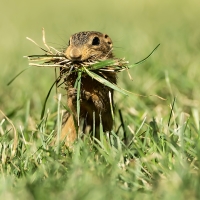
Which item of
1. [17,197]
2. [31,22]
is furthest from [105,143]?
[31,22]

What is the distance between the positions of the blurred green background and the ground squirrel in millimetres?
272

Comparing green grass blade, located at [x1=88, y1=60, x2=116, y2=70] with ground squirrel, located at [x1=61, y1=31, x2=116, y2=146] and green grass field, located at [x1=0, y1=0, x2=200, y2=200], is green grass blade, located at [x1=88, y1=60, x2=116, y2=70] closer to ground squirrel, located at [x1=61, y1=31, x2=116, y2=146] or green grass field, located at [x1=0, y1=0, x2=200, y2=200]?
ground squirrel, located at [x1=61, y1=31, x2=116, y2=146]

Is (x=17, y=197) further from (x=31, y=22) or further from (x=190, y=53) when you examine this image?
(x=31, y=22)

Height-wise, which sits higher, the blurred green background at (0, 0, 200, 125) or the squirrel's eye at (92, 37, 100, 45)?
the squirrel's eye at (92, 37, 100, 45)

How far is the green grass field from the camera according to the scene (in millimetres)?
2396

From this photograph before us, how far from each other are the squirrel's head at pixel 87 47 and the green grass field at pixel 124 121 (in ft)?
0.89

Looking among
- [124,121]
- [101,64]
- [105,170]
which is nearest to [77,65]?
[101,64]

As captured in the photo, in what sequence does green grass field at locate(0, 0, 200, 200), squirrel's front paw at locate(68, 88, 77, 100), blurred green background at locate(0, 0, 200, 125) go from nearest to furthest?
1. green grass field at locate(0, 0, 200, 200)
2. squirrel's front paw at locate(68, 88, 77, 100)
3. blurred green background at locate(0, 0, 200, 125)

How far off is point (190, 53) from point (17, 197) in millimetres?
4110

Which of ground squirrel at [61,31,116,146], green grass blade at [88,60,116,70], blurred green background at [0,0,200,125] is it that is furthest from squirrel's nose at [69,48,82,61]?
blurred green background at [0,0,200,125]

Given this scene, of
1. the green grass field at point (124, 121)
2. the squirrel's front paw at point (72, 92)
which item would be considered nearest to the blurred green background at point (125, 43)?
the green grass field at point (124, 121)

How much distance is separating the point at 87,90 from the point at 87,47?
292 millimetres

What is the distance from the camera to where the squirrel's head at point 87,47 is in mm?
3492

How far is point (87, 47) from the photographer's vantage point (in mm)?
3699
